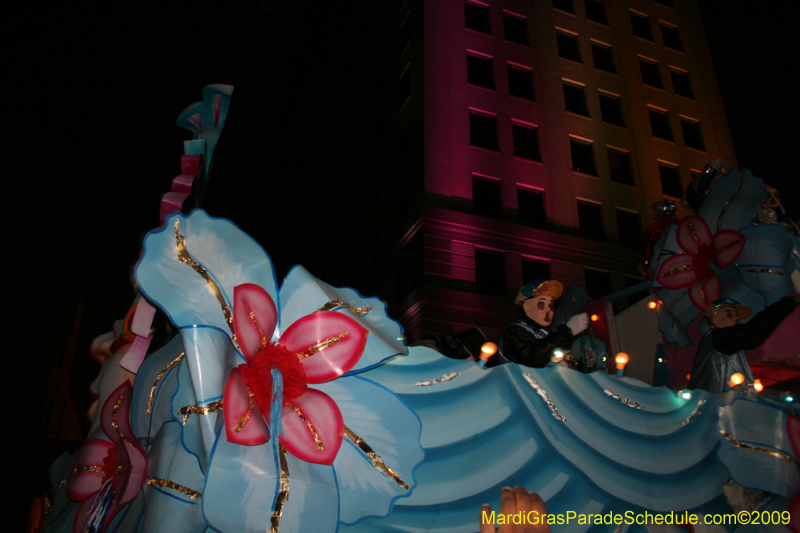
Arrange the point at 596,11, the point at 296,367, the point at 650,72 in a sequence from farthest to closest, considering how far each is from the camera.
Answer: the point at 596,11
the point at 650,72
the point at 296,367

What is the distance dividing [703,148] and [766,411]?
60.6 ft

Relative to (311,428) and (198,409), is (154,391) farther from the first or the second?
(311,428)

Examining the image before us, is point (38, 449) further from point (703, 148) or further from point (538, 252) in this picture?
point (703, 148)

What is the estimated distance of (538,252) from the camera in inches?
608

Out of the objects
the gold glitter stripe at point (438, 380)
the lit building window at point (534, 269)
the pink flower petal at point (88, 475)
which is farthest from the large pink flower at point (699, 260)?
the lit building window at point (534, 269)

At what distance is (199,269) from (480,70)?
→ 1648cm

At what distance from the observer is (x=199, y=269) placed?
225 cm

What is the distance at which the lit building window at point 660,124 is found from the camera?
1895 cm

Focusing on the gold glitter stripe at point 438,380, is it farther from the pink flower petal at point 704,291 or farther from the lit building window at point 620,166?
the lit building window at point 620,166

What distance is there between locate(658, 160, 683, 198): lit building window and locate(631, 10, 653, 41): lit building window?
537cm

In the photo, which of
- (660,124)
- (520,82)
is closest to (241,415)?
(520,82)

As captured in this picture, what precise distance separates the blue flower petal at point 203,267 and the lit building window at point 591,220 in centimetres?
1522

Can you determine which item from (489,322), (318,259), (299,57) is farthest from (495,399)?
(299,57)

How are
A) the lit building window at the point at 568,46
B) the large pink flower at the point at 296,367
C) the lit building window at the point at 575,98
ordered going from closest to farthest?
the large pink flower at the point at 296,367 → the lit building window at the point at 575,98 → the lit building window at the point at 568,46
